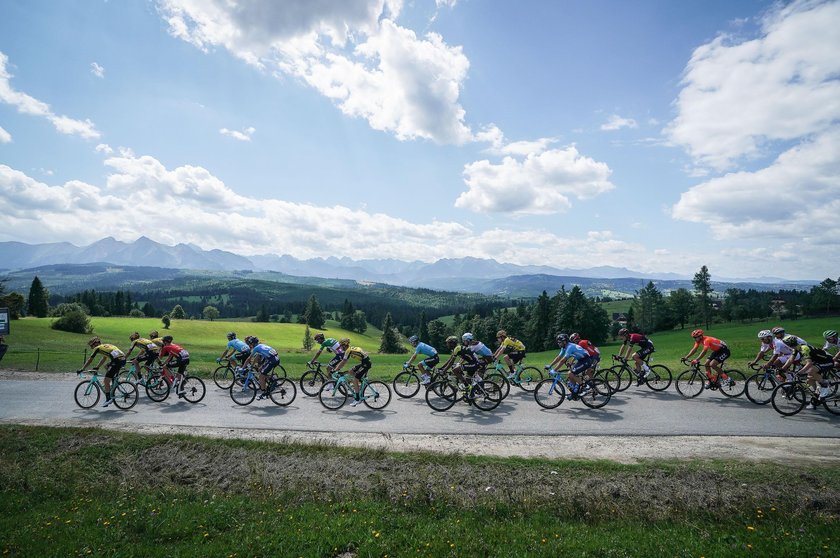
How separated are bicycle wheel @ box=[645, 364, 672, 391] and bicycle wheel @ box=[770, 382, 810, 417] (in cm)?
344

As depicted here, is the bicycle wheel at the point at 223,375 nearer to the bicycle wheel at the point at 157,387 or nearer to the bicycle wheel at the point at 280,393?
the bicycle wheel at the point at 157,387

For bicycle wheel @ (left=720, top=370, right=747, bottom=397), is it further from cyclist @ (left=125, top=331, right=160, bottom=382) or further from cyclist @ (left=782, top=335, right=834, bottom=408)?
cyclist @ (left=125, top=331, right=160, bottom=382)

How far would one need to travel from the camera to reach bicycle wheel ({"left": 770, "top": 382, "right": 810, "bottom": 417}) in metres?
13.4

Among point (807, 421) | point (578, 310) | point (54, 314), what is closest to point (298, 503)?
point (807, 421)

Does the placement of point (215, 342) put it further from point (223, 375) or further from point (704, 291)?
point (704, 291)

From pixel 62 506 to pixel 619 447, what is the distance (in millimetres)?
13691

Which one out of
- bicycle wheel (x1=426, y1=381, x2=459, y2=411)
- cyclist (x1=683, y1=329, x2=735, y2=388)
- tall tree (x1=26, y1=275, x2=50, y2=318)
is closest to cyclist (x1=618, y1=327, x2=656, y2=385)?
cyclist (x1=683, y1=329, x2=735, y2=388)

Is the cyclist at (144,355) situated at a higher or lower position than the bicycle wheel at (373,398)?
higher

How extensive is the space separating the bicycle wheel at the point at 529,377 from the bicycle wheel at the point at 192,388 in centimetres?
1368

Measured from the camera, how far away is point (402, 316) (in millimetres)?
169250

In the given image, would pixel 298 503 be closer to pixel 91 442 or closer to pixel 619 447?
pixel 91 442

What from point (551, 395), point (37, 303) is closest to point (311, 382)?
point (551, 395)

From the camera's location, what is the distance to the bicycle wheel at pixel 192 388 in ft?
53.2

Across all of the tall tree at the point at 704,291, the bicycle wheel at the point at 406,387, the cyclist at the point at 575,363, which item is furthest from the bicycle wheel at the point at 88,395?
the tall tree at the point at 704,291
